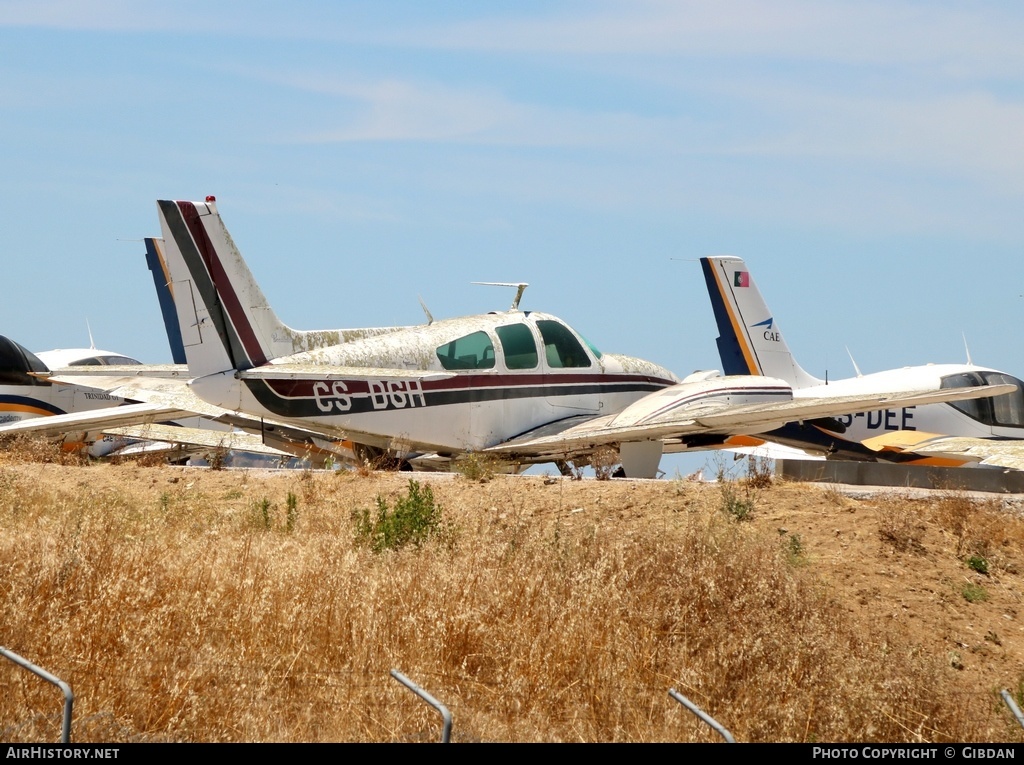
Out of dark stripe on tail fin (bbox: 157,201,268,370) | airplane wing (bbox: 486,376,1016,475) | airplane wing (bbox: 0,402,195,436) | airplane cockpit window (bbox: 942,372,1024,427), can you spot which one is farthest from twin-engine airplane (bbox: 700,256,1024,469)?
dark stripe on tail fin (bbox: 157,201,268,370)

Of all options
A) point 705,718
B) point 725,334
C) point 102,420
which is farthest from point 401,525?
point 725,334

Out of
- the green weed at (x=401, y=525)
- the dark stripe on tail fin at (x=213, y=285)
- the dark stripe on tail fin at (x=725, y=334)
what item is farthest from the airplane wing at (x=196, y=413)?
the dark stripe on tail fin at (x=725, y=334)

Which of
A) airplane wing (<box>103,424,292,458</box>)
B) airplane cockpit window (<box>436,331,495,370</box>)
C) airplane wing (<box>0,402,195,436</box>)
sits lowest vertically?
airplane wing (<box>103,424,292,458</box>)

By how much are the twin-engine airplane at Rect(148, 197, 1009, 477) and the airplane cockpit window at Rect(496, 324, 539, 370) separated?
0.07 ft

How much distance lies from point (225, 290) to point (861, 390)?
1341 cm

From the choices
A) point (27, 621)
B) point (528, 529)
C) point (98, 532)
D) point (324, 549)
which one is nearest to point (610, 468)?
point (528, 529)

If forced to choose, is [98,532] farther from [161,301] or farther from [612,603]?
[161,301]

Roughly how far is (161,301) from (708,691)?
77.7 feet

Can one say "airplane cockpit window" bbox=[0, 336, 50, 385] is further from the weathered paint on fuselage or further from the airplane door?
the airplane door

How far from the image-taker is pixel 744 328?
27.3m

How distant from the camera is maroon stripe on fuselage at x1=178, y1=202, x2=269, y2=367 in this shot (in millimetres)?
15797

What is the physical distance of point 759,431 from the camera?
54.9ft

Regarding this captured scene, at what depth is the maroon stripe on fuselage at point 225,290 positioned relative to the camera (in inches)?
622
